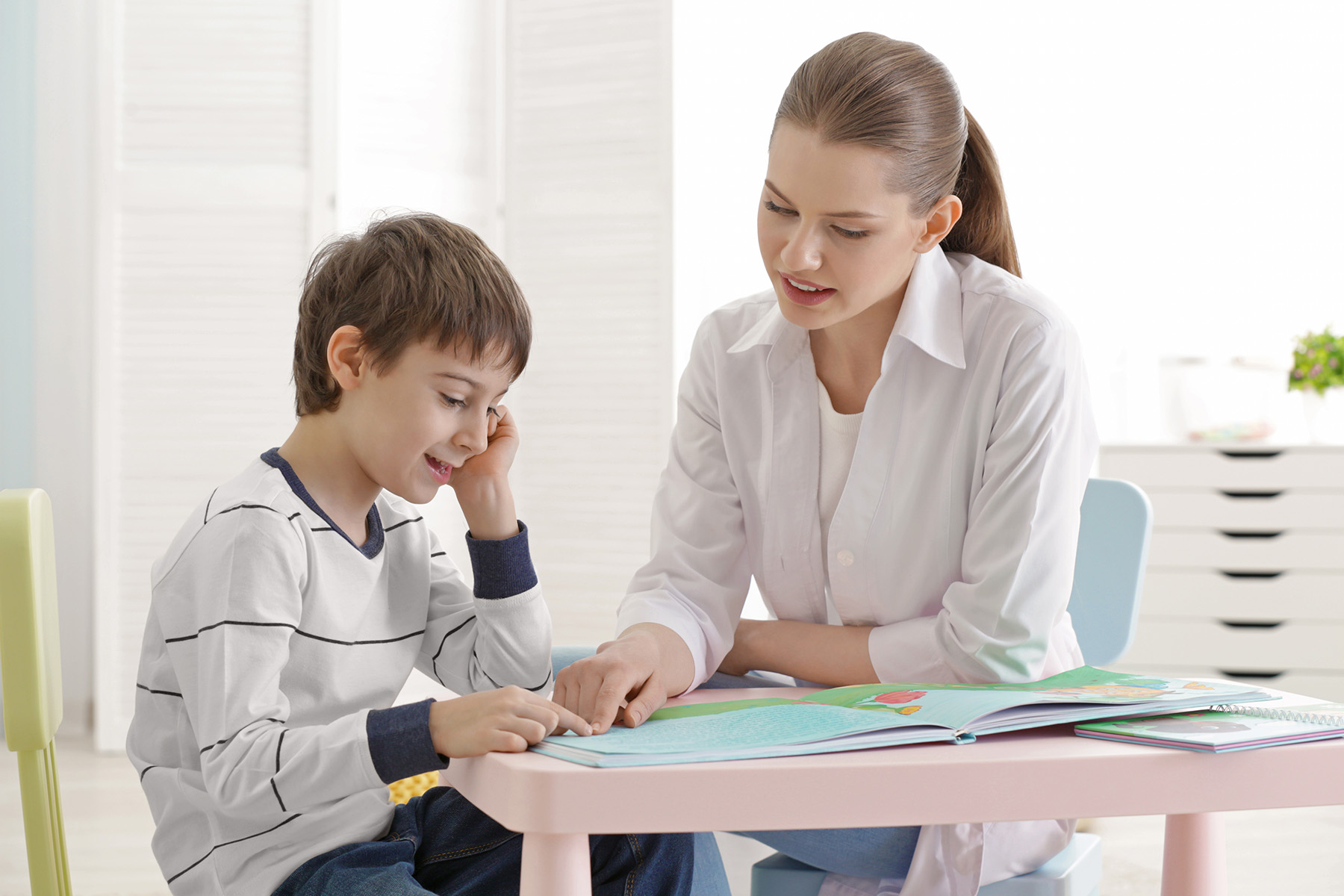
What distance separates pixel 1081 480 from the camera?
1146mm

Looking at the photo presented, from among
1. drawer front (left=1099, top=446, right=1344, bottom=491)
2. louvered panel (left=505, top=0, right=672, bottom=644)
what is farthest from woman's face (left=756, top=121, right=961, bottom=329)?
drawer front (left=1099, top=446, right=1344, bottom=491)

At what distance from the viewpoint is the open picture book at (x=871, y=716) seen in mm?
675

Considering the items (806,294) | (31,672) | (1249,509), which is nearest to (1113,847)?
(1249,509)

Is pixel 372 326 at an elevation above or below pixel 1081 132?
below

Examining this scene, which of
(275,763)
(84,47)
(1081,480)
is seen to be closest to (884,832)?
(1081,480)

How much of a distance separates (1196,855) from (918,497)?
43cm

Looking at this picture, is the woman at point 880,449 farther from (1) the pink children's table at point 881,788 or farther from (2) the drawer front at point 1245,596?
(2) the drawer front at point 1245,596

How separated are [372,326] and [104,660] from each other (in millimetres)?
2479

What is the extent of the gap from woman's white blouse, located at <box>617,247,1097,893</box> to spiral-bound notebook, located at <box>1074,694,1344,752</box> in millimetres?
246

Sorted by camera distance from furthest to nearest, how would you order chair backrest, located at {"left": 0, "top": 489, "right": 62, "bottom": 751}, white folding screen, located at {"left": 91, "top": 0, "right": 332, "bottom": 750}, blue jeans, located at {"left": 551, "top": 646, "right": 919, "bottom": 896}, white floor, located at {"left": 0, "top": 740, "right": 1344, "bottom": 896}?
white folding screen, located at {"left": 91, "top": 0, "right": 332, "bottom": 750} < white floor, located at {"left": 0, "top": 740, "right": 1344, "bottom": 896} < blue jeans, located at {"left": 551, "top": 646, "right": 919, "bottom": 896} < chair backrest, located at {"left": 0, "top": 489, "right": 62, "bottom": 751}

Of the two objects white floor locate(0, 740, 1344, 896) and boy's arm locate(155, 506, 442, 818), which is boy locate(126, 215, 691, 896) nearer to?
boy's arm locate(155, 506, 442, 818)

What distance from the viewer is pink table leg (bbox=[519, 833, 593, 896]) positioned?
2.06 feet

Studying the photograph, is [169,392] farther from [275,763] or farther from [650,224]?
[275,763]

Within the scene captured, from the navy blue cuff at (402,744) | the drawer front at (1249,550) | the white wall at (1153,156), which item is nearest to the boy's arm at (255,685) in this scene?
the navy blue cuff at (402,744)
